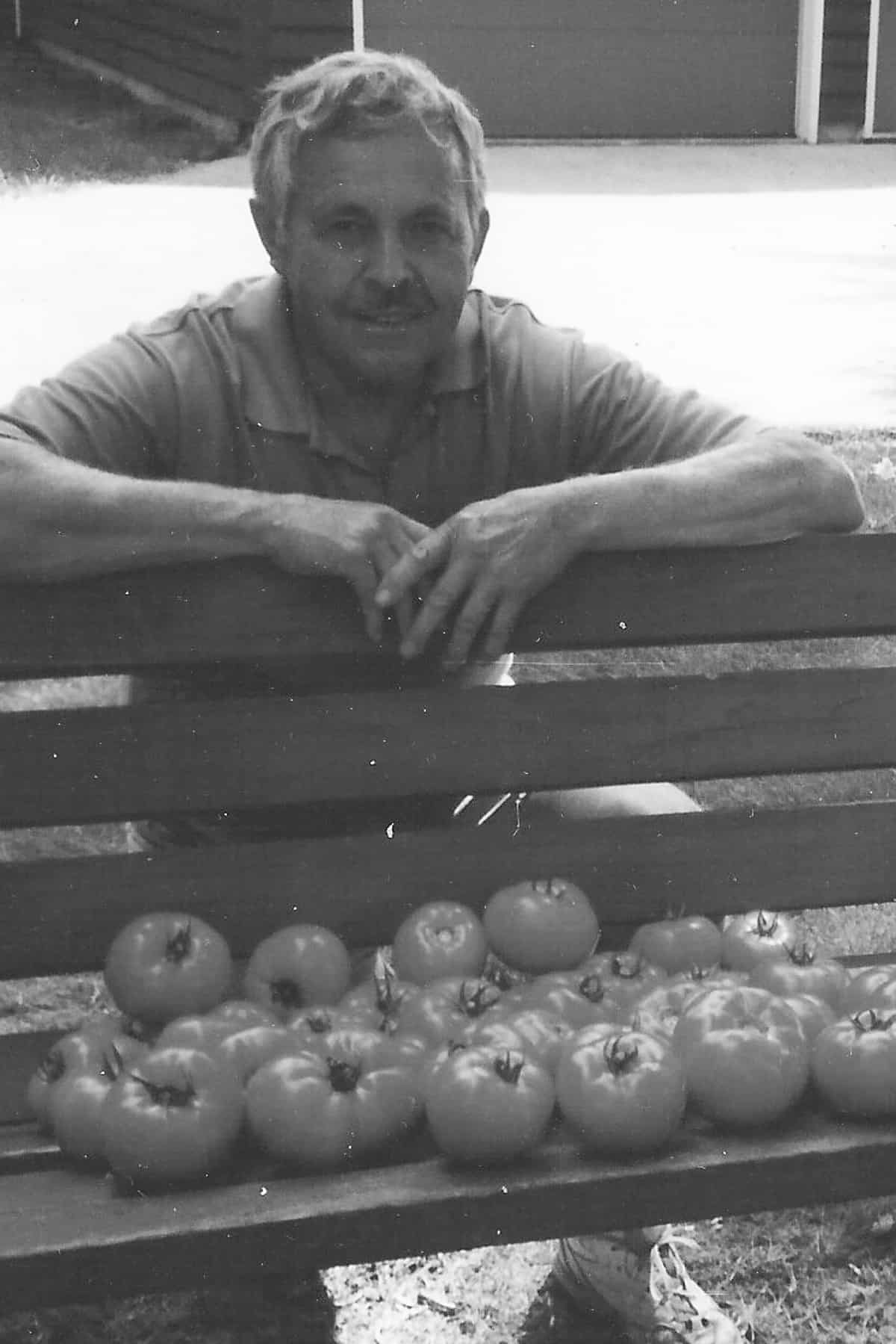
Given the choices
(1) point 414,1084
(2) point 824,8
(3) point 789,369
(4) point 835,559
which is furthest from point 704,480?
(2) point 824,8

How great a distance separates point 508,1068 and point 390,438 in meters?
1.14

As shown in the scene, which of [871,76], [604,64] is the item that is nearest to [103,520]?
[604,64]

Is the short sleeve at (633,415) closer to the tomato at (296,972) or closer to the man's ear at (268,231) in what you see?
the man's ear at (268,231)

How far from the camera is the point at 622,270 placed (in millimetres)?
8227

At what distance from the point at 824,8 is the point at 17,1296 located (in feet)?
40.5

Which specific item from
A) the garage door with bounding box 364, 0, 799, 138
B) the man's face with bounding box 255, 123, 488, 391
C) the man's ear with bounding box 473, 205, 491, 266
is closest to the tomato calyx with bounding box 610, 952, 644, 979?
the man's face with bounding box 255, 123, 488, 391

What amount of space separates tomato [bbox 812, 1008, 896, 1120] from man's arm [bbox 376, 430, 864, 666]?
67 centimetres

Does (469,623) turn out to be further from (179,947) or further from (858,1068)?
(858,1068)

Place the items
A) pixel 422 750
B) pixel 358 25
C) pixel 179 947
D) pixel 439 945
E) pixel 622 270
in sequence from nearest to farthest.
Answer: pixel 179 947 < pixel 439 945 < pixel 422 750 < pixel 622 270 < pixel 358 25

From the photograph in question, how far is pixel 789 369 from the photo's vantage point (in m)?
7.18

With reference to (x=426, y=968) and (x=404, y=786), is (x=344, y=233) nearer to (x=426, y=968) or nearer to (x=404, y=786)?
(x=404, y=786)

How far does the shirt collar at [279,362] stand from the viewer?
2.71 metres

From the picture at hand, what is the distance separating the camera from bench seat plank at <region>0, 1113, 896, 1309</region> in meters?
1.84

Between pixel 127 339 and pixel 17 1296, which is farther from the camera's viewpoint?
pixel 127 339
